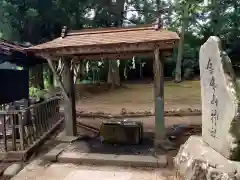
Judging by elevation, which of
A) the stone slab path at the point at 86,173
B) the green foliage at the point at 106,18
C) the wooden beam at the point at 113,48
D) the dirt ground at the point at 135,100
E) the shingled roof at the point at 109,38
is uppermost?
the green foliage at the point at 106,18

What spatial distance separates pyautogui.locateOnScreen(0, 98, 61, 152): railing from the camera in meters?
5.18

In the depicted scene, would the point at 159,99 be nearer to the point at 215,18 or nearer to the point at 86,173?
the point at 86,173

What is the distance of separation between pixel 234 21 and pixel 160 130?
17193mm

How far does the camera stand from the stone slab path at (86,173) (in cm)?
438

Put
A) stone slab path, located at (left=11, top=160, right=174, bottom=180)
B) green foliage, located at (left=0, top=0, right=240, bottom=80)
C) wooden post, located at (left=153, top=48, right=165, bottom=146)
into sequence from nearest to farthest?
stone slab path, located at (left=11, top=160, right=174, bottom=180), wooden post, located at (left=153, top=48, right=165, bottom=146), green foliage, located at (left=0, top=0, right=240, bottom=80)

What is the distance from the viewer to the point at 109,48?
17.6 feet

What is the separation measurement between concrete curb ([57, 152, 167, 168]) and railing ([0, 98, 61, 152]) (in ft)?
3.29

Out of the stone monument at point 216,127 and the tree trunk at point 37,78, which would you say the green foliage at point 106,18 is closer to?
the tree trunk at point 37,78

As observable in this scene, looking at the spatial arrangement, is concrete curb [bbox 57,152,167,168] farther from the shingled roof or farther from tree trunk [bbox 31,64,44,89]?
tree trunk [bbox 31,64,44,89]

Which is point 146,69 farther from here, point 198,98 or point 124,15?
point 198,98

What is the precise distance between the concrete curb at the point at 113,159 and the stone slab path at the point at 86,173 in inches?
6.0

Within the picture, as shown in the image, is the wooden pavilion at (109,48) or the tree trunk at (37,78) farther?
the tree trunk at (37,78)

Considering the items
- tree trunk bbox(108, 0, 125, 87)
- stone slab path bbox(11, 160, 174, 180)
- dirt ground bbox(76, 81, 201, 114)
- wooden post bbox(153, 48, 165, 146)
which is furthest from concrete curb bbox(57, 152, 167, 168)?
tree trunk bbox(108, 0, 125, 87)

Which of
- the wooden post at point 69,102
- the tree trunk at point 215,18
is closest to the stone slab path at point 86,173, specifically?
the wooden post at point 69,102
